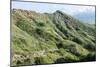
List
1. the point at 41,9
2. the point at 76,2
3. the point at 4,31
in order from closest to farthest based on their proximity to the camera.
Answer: the point at 4,31 → the point at 41,9 → the point at 76,2

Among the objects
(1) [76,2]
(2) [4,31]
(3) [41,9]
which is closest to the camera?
(2) [4,31]

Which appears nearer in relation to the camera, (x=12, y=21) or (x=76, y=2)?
(x=12, y=21)

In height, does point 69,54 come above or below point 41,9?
below

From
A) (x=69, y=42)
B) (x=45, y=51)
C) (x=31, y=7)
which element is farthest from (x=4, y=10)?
(x=69, y=42)

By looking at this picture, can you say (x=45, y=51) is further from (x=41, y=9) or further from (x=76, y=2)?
(x=76, y=2)

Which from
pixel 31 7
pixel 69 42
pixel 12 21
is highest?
pixel 31 7

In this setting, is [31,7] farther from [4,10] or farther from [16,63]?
[16,63]
